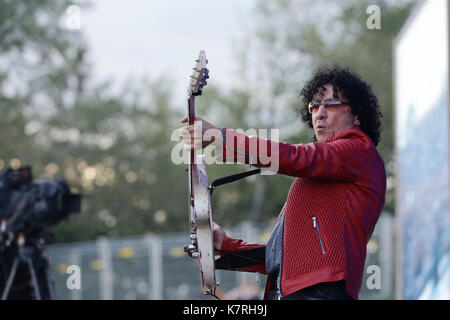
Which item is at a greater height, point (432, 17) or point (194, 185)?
point (432, 17)

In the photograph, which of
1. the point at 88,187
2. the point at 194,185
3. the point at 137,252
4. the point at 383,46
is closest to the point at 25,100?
the point at 88,187

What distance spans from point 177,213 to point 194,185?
70.5 ft

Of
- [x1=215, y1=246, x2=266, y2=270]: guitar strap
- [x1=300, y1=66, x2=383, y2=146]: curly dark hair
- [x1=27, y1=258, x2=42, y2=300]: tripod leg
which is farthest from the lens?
[x1=27, y1=258, x2=42, y2=300]: tripod leg

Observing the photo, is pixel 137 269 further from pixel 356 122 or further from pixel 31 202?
pixel 356 122

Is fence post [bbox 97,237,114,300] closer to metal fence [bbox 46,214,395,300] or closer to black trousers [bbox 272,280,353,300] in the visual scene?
metal fence [bbox 46,214,395,300]

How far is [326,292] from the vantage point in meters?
3.08

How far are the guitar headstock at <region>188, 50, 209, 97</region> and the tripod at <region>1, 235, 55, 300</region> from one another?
133 inches

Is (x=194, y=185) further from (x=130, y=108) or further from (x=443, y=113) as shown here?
(x=130, y=108)

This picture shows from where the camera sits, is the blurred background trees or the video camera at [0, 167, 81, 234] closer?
the video camera at [0, 167, 81, 234]

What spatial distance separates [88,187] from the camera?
73.9 ft

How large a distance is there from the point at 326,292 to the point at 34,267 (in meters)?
3.58

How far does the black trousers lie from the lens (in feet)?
10.1

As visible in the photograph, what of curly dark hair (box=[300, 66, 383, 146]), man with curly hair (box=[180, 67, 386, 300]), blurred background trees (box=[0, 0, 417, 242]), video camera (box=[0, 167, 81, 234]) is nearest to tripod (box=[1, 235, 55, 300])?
video camera (box=[0, 167, 81, 234])
